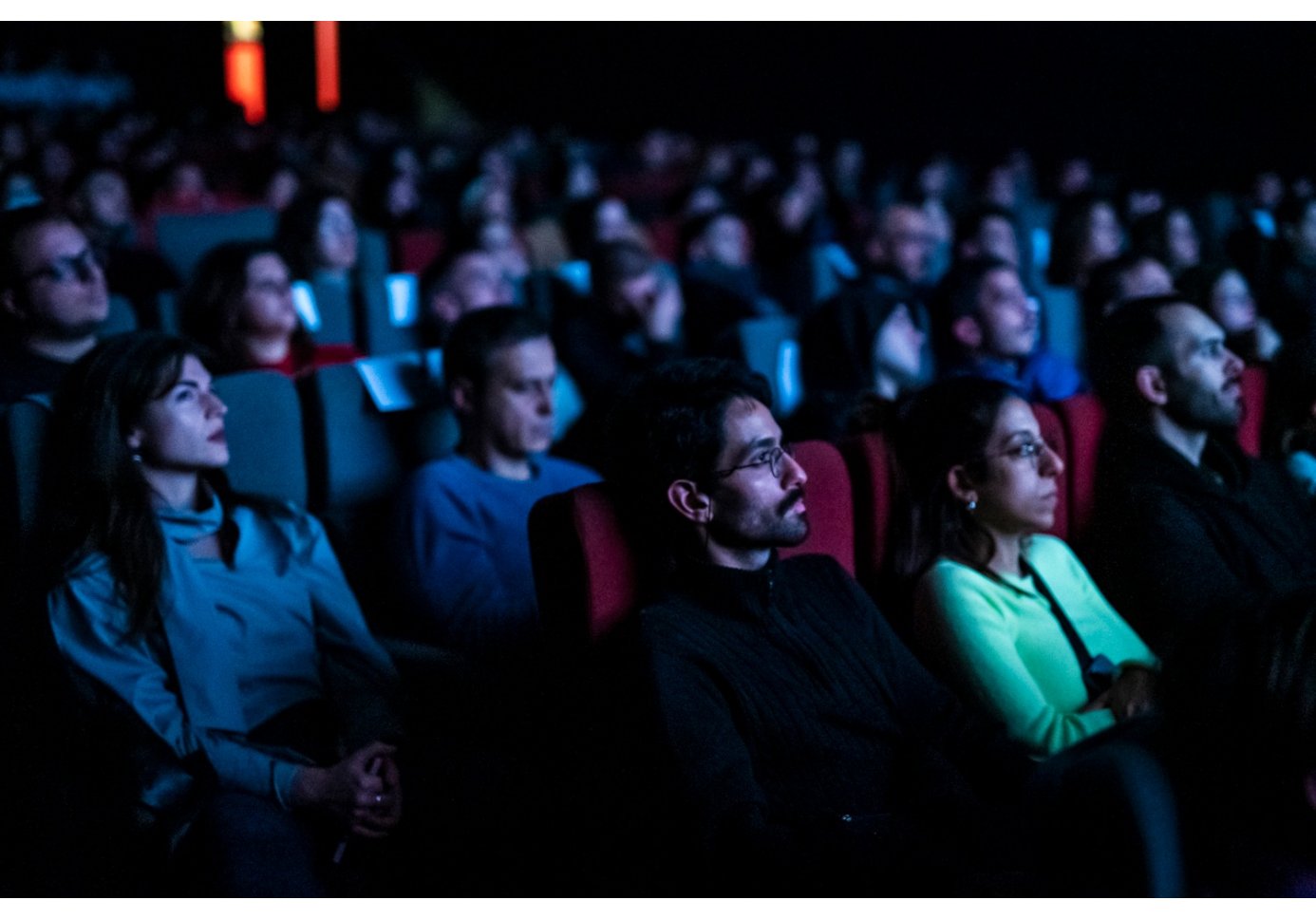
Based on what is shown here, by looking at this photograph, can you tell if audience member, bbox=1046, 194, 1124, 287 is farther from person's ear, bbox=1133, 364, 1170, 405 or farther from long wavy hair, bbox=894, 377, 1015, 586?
long wavy hair, bbox=894, 377, 1015, 586

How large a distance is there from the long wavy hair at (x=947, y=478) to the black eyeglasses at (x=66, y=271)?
1.73 metres

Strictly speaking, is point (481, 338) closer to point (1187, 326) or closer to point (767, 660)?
point (767, 660)

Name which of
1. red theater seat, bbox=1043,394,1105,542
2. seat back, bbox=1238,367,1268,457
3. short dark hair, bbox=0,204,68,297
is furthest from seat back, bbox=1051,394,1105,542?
short dark hair, bbox=0,204,68,297

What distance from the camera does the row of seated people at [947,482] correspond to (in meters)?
1.58

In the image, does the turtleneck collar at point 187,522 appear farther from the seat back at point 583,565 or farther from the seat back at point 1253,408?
the seat back at point 1253,408

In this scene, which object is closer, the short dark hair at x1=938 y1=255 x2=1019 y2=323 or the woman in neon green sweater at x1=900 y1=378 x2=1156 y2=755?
the woman in neon green sweater at x1=900 y1=378 x2=1156 y2=755

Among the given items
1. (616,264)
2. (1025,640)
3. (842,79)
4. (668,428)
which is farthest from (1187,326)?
(842,79)

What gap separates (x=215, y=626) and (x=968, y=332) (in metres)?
1.90

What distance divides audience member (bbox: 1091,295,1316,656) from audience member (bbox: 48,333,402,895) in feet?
3.75

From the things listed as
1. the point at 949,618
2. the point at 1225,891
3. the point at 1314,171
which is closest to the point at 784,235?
the point at 1314,171

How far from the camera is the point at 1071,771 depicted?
102 centimetres

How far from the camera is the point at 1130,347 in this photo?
2.26 meters

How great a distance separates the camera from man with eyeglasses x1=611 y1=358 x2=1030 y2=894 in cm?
143

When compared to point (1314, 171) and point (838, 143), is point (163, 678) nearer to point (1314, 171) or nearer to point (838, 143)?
point (1314, 171)
